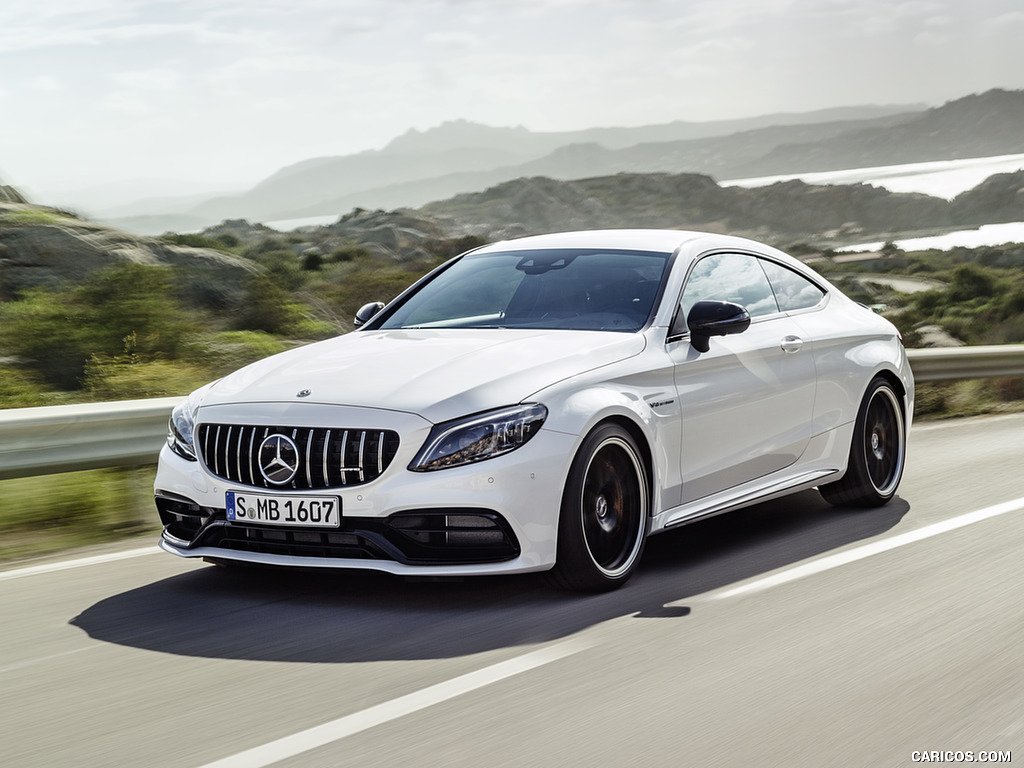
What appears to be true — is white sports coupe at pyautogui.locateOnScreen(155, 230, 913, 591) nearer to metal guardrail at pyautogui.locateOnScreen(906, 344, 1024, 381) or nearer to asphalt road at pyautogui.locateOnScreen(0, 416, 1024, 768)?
asphalt road at pyautogui.locateOnScreen(0, 416, 1024, 768)

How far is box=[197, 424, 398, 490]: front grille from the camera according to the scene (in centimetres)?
480

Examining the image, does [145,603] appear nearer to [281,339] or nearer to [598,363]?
[598,363]

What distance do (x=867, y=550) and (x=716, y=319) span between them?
1.38 meters

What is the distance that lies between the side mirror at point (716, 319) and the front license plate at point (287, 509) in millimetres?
1902

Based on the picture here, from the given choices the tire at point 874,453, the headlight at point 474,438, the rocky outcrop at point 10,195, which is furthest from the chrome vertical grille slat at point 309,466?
the rocky outcrop at point 10,195

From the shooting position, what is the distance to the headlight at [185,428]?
17.3 ft

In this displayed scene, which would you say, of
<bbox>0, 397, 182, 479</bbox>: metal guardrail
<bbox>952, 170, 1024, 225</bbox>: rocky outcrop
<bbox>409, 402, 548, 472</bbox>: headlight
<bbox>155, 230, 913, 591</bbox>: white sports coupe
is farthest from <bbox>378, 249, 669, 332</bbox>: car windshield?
<bbox>952, 170, 1024, 225</bbox>: rocky outcrop

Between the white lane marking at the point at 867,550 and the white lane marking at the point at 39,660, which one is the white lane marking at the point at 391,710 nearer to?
the white lane marking at the point at 867,550

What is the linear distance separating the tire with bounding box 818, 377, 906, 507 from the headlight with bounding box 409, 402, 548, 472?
2.84 metres

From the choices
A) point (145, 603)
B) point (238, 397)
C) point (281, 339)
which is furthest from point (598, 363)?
point (281, 339)

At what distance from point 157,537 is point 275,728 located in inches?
131

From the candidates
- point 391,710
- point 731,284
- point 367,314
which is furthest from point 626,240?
point 391,710

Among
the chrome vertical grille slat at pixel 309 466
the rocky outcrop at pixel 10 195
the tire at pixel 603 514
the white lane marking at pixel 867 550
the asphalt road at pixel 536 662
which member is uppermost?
the rocky outcrop at pixel 10 195

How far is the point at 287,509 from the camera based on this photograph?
4863 mm
